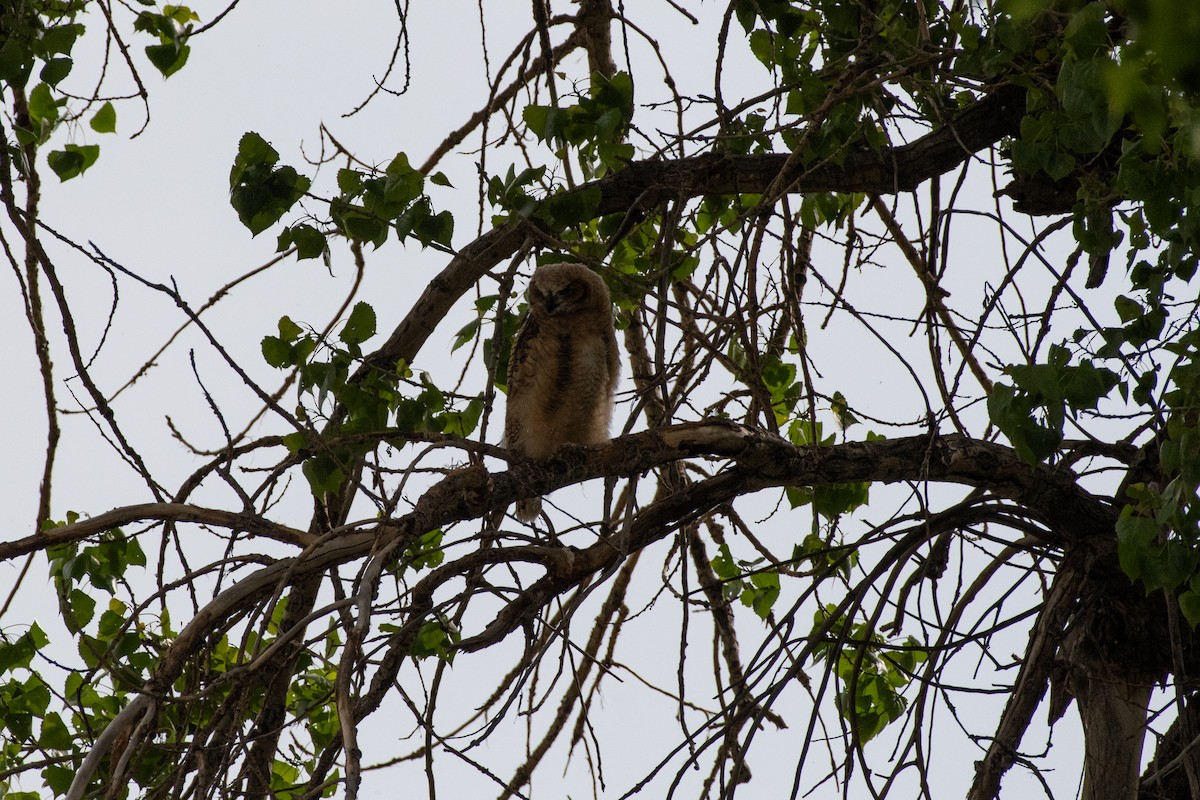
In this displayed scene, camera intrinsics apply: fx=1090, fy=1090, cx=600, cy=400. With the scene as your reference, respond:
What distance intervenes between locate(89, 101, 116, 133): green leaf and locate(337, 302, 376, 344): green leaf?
956 millimetres

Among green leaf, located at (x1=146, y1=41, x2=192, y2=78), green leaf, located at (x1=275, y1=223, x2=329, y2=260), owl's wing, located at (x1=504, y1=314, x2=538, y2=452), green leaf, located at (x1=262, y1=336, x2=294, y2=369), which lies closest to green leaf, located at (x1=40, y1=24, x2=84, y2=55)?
green leaf, located at (x1=146, y1=41, x2=192, y2=78)

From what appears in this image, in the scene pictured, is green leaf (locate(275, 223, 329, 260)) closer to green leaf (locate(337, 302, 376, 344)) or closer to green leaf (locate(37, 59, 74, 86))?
green leaf (locate(337, 302, 376, 344))

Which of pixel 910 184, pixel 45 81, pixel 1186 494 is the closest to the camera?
pixel 1186 494

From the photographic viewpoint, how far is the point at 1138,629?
283 centimetres

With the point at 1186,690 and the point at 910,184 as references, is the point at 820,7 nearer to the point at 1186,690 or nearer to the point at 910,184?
the point at 910,184

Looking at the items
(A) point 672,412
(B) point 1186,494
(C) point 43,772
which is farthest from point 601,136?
(C) point 43,772

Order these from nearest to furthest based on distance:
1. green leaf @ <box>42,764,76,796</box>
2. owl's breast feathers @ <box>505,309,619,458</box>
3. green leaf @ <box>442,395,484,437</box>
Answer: green leaf @ <box>42,764,76,796</box>
green leaf @ <box>442,395,484,437</box>
owl's breast feathers @ <box>505,309,619,458</box>

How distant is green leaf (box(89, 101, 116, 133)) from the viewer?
2811 mm

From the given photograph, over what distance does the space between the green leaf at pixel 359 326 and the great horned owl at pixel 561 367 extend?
1259 millimetres

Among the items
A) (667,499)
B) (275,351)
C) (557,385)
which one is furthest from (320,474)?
(557,385)

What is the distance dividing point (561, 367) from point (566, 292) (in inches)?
11.6

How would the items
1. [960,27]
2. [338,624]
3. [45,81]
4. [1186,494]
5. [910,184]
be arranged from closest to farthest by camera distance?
[1186,494]
[338,624]
[45,81]
[960,27]
[910,184]

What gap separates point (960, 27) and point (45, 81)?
2221 mm

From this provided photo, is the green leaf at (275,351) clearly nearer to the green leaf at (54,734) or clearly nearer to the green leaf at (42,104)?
the green leaf at (42,104)
